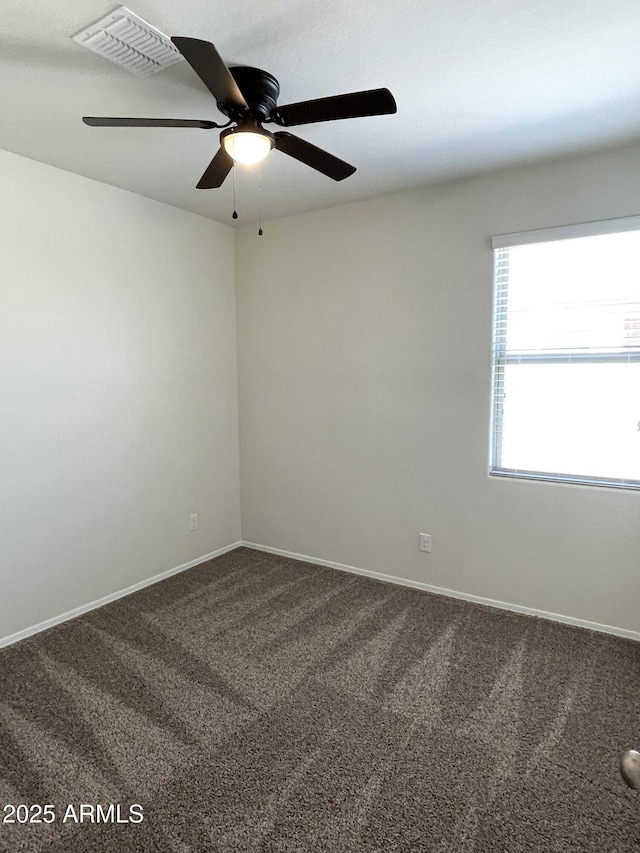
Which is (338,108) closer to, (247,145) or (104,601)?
(247,145)

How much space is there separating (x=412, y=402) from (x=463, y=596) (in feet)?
4.31

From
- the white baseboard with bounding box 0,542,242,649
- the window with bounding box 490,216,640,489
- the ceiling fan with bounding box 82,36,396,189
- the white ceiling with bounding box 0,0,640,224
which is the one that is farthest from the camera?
the white baseboard with bounding box 0,542,242,649

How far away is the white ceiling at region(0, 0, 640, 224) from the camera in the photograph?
1.60 metres

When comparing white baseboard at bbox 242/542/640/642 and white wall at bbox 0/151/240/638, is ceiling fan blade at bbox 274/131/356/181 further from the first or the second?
white baseboard at bbox 242/542/640/642

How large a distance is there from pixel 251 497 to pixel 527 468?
2210 mm

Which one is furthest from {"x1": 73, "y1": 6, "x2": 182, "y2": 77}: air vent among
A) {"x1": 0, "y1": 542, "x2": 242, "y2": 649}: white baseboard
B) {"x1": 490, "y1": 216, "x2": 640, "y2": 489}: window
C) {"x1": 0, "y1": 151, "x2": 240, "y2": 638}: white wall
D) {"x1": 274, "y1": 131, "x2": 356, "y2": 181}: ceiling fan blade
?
{"x1": 0, "y1": 542, "x2": 242, "y2": 649}: white baseboard

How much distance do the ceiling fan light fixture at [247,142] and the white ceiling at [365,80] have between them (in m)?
0.29

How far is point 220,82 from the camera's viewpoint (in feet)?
4.93

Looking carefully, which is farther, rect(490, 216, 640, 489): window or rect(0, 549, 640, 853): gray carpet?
rect(490, 216, 640, 489): window

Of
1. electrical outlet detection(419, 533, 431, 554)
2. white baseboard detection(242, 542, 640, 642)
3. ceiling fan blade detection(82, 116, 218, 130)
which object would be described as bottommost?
white baseboard detection(242, 542, 640, 642)

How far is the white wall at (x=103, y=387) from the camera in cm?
272

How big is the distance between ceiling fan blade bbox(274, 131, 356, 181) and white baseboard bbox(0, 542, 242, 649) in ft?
9.23

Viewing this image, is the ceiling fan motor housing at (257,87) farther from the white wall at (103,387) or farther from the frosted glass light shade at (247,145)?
the white wall at (103,387)

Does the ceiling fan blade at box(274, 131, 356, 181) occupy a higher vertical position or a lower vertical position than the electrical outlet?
higher
